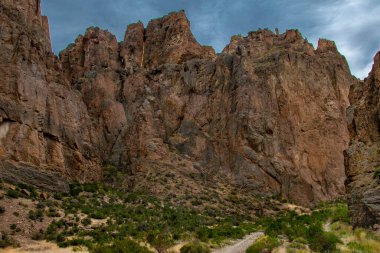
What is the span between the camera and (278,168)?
2459 inches

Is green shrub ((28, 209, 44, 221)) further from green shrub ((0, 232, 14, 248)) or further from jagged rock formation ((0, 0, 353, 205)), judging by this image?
jagged rock formation ((0, 0, 353, 205))

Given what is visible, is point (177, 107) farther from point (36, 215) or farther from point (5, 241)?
point (5, 241)

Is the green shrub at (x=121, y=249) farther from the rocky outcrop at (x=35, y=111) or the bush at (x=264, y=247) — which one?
the rocky outcrop at (x=35, y=111)

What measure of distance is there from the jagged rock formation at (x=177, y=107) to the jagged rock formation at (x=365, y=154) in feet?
97.0

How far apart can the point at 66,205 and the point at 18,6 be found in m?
27.2

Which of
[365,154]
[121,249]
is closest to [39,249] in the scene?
[121,249]

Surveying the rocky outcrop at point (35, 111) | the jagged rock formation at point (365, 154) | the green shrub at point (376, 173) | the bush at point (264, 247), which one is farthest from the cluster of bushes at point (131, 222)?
the green shrub at point (376, 173)

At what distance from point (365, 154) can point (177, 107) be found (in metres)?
45.8

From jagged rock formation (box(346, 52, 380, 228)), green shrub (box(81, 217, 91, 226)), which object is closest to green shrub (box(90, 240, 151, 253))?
jagged rock formation (box(346, 52, 380, 228))

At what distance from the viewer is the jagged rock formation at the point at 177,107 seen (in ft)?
165

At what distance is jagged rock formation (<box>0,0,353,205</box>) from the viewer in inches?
1984

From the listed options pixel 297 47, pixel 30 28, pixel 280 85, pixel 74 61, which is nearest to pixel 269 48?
pixel 297 47

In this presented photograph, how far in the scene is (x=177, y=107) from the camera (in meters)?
69.6

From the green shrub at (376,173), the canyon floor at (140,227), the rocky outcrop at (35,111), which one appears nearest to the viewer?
the green shrub at (376,173)
